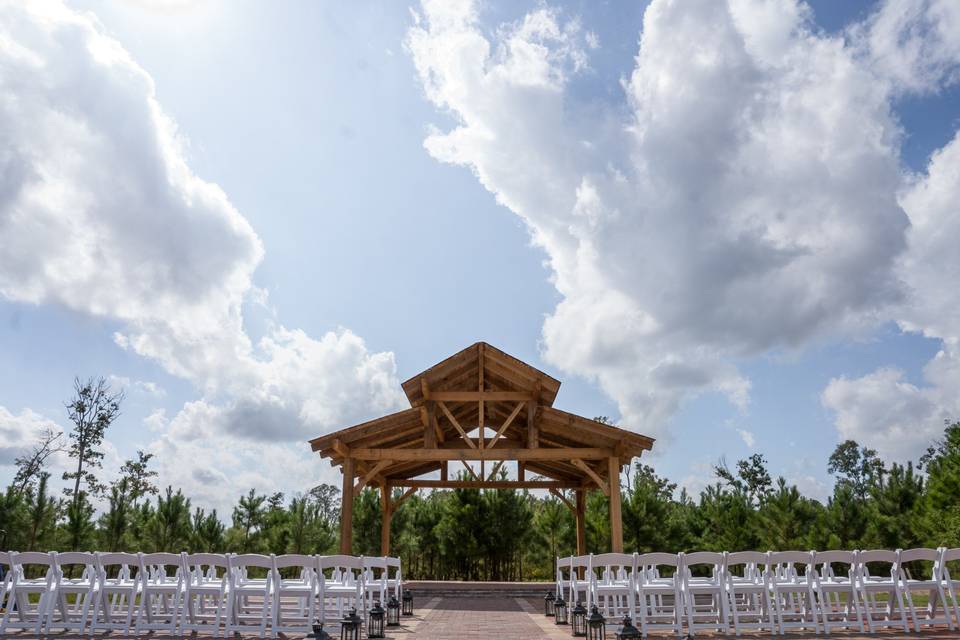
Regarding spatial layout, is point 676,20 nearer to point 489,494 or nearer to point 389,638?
point 389,638

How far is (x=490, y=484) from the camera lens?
1410cm

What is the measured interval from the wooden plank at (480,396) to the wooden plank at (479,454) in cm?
103

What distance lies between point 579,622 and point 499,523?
509 inches

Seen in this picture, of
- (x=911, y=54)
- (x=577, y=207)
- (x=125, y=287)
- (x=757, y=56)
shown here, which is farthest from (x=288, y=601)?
(x=911, y=54)

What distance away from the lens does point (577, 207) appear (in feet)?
44.1

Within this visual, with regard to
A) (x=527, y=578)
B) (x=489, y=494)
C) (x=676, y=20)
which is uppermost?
(x=676, y=20)

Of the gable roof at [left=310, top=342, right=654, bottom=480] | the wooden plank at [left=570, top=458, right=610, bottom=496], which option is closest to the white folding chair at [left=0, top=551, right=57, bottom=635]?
the gable roof at [left=310, top=342, right=654, bottom=480]

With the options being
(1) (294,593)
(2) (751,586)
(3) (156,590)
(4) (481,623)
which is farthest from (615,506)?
(3) (156,590)

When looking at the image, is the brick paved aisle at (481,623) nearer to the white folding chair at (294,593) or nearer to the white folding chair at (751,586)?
the white folding chair at (294,593)

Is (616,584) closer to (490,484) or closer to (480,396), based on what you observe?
(480,396)

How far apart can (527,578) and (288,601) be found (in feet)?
44.5

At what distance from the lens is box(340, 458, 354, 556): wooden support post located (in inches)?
478

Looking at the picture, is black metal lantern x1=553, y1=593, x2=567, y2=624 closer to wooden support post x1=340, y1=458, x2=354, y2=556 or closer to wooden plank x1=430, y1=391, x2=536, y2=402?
wooden support post x1=340, y1=458, x2=354, y2=556

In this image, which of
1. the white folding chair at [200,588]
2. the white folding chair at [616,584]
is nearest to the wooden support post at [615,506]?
the white folding chair at [616,584]
